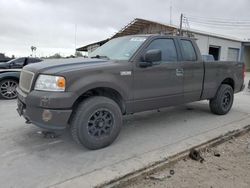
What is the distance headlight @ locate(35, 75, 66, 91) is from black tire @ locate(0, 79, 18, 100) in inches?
197

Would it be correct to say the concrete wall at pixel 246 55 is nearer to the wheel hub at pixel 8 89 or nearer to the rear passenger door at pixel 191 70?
the rear passenger door at pixel 191 70

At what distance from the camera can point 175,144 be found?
13.9 ft

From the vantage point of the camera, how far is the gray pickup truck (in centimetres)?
359

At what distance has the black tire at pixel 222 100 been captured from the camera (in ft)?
20.1

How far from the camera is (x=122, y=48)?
4.75m

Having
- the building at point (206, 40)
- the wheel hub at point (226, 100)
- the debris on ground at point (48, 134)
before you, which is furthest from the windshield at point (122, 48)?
the building at point (206, 40)

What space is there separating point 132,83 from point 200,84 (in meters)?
1.97

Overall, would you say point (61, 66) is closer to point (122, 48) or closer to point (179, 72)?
point (122, 48)

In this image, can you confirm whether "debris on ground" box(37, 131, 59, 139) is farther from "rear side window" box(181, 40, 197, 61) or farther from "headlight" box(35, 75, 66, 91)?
"rear side window" box(181, 40, 197, 61)

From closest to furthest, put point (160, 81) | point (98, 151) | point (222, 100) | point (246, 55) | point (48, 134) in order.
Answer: point (98, 151) < point (48, 134) < point (160, 81) < point (222, 100) < point (246, 55)

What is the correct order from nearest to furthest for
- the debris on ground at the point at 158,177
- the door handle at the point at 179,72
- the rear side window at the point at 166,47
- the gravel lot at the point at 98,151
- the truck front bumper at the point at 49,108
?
1. the gravel lot at the point at 98,151
2. the debris on ground at the point at 158,177
3. the truck front bumper at the point at 49,108
4. the rear side window at the point at 166,47
5. the door handle at the point at 179,72

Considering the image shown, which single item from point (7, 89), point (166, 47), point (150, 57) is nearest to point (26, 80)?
point (150, 57)

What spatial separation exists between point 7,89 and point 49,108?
5300mm

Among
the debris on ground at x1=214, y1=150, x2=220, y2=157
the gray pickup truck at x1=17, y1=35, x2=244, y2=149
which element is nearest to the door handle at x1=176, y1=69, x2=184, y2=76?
the gray pickup truck at x1=17, y1=35, x2=244, y2=149
